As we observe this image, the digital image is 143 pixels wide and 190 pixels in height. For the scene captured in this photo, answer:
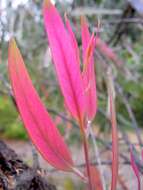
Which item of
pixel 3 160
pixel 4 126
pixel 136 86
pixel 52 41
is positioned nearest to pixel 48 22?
pixel 52 41

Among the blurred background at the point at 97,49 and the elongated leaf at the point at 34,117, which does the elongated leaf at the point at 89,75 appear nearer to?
the elongated leaf at the point at 34,117

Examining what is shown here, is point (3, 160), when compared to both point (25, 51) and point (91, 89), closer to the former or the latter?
point (91, 89)

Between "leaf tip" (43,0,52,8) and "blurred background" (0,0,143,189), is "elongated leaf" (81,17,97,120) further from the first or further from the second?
"blurred background" (0,0,143,189)

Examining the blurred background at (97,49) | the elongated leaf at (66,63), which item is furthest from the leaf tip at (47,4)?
the blurred background at (97,49)

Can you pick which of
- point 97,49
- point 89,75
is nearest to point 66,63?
point 89,75

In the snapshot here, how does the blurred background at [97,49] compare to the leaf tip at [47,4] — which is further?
the blurred background at [97,49]

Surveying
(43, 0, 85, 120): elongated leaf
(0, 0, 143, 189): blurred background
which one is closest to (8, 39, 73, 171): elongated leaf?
(43, 0, 85, 120): elongated leaf

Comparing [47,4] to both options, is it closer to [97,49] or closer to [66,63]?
[66,63]
